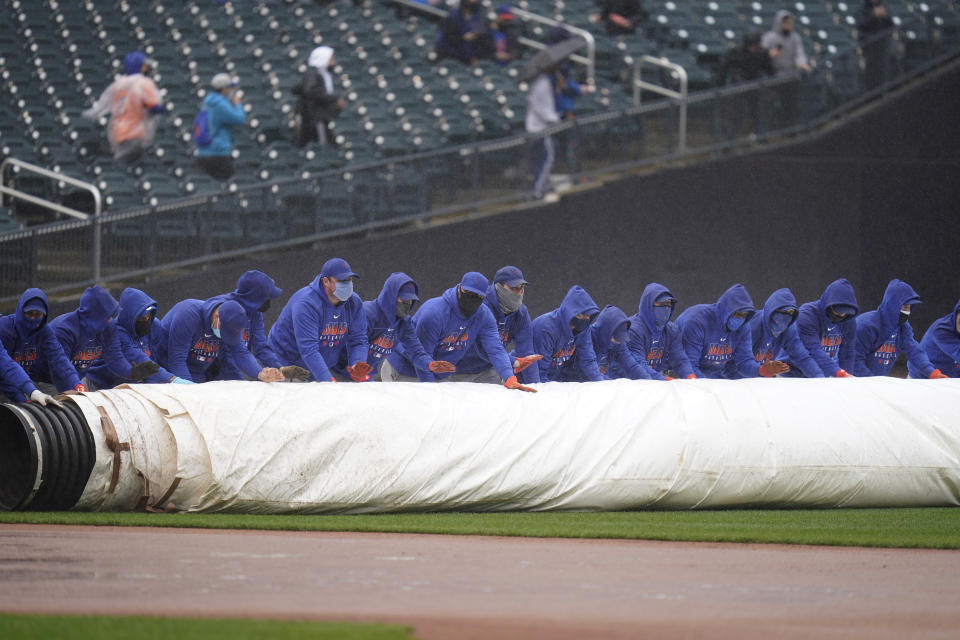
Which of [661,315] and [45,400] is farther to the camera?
[661,315]

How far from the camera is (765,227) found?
904 inches

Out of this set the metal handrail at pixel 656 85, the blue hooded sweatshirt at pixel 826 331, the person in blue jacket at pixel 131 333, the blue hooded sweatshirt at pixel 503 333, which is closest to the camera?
the person in blue jacket at pixel 131 333

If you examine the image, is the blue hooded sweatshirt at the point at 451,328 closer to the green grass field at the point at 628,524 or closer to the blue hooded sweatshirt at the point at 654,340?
the blue hooded sweatshirt at the point at 654,340

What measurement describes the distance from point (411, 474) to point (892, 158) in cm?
1411

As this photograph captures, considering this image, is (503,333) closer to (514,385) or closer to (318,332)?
(318,332)

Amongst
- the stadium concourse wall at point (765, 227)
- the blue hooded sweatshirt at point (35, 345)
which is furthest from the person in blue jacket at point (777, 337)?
the blue hooded sweatshirt at point (35, 345)

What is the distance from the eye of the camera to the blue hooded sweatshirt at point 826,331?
16469mm

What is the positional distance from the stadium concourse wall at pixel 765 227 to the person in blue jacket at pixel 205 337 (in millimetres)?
6221

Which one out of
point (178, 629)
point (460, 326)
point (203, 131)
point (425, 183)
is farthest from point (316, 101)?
point (178, 629)

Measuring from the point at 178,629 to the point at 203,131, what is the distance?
48.9 ft

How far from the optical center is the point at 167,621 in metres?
7.11

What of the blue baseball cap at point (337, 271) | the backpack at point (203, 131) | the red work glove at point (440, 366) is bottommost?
the red work glove at point (440, 366)

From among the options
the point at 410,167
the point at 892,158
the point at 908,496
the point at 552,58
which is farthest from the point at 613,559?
the point at 892,158

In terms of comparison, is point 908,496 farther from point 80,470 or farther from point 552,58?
point 552,58
